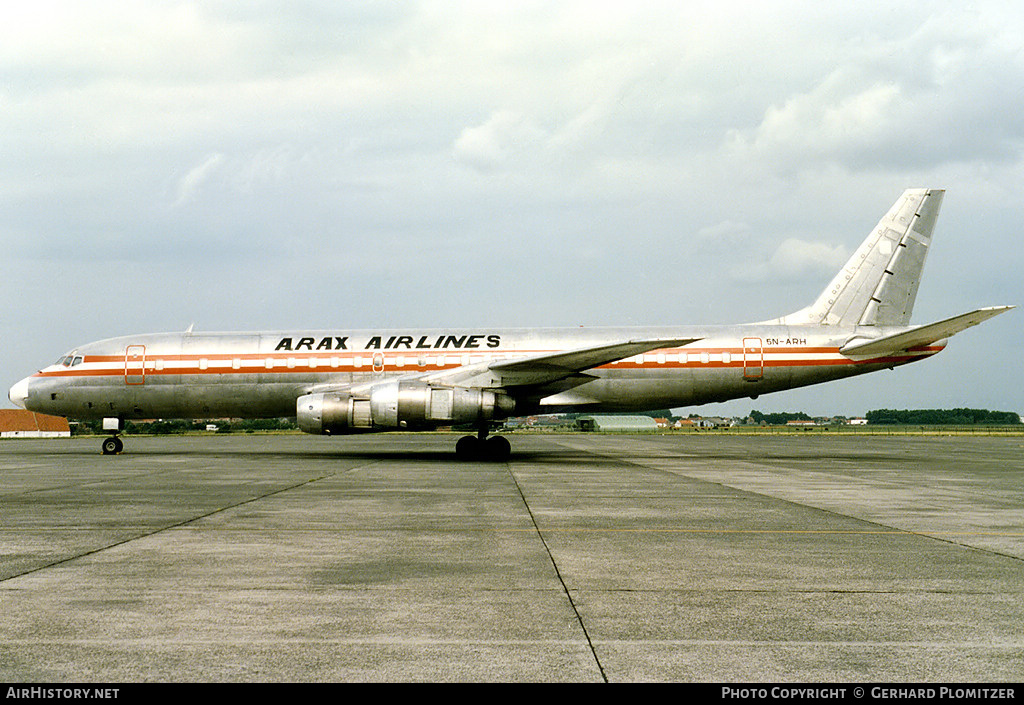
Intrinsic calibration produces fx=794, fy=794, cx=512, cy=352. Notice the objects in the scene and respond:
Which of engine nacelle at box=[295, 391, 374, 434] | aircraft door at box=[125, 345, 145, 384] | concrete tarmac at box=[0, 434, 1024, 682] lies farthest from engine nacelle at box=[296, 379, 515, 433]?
concrete tarmac at box=[0, 434, 1024, 682]

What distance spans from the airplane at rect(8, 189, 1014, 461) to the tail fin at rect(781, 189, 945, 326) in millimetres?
37

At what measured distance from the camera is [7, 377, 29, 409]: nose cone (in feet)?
84.3

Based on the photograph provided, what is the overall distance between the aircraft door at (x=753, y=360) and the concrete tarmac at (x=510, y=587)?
1066cm

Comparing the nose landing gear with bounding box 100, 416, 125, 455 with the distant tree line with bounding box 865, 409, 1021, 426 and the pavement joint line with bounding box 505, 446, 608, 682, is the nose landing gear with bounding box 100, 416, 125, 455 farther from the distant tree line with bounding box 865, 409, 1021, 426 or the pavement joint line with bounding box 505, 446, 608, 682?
the distant tree line with bounding box 865, 409, 1021, 426

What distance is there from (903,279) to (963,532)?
→ 58.4ft

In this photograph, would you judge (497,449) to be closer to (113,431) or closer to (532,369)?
(532,369)

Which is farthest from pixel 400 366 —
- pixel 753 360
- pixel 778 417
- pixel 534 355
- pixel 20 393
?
pixel 778 417

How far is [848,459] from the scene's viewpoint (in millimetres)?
24188

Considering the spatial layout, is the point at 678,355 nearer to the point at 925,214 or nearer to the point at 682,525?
the point at 925,214

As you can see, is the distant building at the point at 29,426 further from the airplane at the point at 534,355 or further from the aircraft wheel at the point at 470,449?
the aircraft wheel at the point at 470,449

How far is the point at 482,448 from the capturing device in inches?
937

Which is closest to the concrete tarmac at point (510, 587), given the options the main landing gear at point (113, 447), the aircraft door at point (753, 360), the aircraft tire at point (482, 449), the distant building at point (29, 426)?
the aircraft tire at point (482, 449)

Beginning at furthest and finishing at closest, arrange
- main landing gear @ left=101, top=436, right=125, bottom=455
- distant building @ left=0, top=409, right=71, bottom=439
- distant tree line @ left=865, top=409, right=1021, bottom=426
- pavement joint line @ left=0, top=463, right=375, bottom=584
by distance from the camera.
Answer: distant tree line @ left=865, top=409, right=1021, bottom=426
distant building @ left=0, top=409, right=71, bottom=439
main landing gear @ left=101, top=436, right=125, bottom=455
pavement joint line @ left=0, top=463, right=375, bottom=584

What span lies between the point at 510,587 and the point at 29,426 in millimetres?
81408
